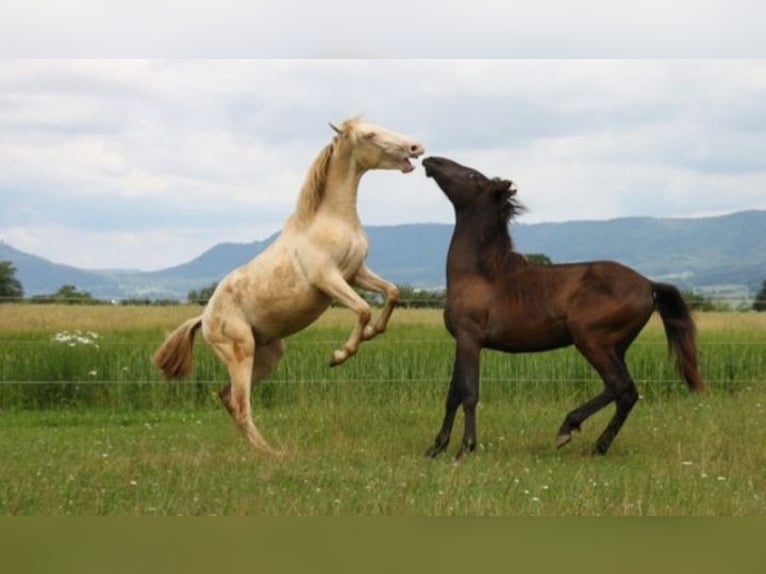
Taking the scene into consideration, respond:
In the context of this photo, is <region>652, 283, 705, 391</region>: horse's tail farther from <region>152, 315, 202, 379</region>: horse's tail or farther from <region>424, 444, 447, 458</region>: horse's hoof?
<region>152, 315, 202, 379</region>: horse's tail

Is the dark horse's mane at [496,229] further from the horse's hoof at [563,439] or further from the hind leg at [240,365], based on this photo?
the hind leg at [240,365]

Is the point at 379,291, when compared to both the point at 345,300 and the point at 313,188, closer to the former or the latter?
the point at 345,300

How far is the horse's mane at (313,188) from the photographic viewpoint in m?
9.55

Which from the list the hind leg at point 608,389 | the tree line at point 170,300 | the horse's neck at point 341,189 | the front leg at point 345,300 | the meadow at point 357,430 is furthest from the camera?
the tree line at point 170,300

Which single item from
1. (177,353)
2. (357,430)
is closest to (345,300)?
(177,353)

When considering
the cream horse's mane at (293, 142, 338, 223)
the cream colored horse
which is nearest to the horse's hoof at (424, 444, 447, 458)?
the cream colored horse

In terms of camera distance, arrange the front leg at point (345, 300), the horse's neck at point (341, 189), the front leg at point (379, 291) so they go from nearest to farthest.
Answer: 1. the front leg at point (345, 300)
2. the front leg at point (379, 291)
3. the horse's neck at point (341, 189)

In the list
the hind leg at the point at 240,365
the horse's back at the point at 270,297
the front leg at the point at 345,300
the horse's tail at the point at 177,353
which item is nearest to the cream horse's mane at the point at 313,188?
the horse's back at the point at 270,297

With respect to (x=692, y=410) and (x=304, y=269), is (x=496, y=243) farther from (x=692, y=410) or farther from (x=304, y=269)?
(x=692, y=410)

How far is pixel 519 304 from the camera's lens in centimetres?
951

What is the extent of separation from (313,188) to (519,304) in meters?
1.78

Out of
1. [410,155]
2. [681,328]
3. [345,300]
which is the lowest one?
[681,328]

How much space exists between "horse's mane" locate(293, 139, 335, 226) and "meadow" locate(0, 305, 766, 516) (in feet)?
5.93

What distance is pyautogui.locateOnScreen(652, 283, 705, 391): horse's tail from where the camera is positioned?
979cm
